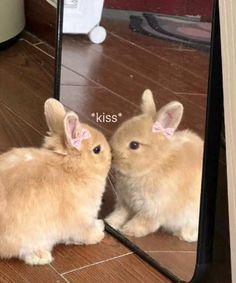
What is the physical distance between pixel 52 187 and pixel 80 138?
0.11 metres

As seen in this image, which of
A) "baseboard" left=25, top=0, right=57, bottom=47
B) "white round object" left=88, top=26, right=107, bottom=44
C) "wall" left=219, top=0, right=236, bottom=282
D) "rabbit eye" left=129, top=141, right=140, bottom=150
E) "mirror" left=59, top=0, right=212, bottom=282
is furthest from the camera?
"baseboard" left=25, top=0, right=57, bottom=47

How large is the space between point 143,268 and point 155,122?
286mm

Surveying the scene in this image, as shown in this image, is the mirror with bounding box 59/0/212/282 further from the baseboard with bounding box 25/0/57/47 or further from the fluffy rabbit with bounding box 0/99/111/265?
the baseboard with bounding box 25/0/57/47

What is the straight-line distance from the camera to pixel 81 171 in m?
1.36

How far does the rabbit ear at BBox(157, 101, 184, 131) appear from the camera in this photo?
4.19 feet

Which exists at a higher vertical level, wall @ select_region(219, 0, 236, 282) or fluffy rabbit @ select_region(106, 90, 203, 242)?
wall @ select_region(219, 0, 236, 282)

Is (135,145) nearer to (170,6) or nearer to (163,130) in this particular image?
(163,130)

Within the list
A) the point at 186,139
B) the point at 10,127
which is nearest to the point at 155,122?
the point at 186,139

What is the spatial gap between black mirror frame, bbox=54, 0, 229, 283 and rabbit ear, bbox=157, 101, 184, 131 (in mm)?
114

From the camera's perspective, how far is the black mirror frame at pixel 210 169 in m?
1.12

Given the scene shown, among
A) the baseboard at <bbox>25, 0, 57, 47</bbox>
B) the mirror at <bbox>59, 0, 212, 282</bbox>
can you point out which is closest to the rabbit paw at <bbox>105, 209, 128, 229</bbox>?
the mirror at <bbox>59, 0, 212, 282</bbox>

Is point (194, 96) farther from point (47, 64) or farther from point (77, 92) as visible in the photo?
point (47, 64)

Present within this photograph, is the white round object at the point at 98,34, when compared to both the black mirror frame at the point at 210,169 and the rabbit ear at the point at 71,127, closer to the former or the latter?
the rabbit ear at the point at 71,127

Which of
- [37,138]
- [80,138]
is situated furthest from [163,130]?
[37,138]
